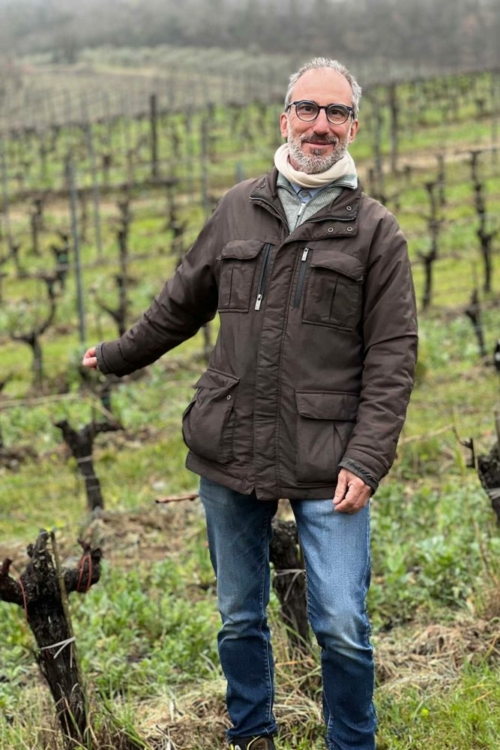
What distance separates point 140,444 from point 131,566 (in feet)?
9.77

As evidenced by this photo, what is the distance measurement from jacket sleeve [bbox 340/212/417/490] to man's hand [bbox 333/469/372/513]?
0.02 meters

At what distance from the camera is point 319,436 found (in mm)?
2799

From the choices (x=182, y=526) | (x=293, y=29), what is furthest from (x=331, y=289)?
(x=293, y=29)

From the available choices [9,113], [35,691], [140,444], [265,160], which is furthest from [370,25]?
[35,691]

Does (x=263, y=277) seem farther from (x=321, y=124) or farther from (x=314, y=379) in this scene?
(x=321, y=124)

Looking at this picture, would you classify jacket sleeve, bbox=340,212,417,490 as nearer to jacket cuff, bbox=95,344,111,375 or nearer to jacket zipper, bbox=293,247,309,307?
jacket zipper, bbox=293,247,309,307

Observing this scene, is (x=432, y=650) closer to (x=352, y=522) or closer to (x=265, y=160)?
(x=352, y=522)

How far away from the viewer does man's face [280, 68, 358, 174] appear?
9.54ft

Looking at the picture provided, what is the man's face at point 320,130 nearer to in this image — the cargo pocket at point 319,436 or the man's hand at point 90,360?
the cargo pocket at point 319,436

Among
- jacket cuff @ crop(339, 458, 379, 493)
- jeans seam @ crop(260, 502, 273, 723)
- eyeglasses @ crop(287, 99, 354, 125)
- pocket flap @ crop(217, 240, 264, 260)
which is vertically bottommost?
jeans seam @ crop(260, 502, 273, 723)

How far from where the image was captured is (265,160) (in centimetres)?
2731

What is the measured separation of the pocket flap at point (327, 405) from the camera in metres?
2.79

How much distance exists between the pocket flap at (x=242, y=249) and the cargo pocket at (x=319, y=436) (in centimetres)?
45

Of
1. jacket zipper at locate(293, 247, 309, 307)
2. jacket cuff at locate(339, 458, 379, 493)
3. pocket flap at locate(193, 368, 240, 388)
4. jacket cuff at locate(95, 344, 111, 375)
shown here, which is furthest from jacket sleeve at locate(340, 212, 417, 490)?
jacket cuff at locate(95, 344, 111, 375)
